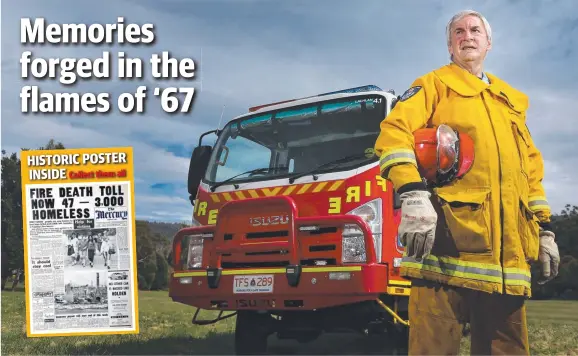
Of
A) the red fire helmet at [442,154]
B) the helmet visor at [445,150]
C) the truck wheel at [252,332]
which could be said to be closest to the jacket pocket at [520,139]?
the red fire helmet at [442,154]

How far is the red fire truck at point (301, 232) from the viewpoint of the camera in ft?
16.4

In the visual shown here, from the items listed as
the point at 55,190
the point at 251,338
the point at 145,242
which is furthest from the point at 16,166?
the point at 251,338

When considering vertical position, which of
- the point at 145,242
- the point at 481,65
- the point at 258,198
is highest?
the point at 481,65

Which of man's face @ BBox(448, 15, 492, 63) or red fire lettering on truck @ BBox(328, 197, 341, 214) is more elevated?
man's face @ BBox(448, 15, 492, 63)

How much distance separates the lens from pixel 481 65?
12.2ft

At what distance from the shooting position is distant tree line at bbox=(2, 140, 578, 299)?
20.1 ft

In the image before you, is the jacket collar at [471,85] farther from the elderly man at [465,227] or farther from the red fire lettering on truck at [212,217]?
the red fire lettering on truck at [212,217]

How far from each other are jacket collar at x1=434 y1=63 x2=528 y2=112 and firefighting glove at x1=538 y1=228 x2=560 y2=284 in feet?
2.46

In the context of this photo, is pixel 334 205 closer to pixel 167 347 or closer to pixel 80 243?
pixel 167 347

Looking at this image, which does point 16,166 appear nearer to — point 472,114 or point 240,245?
point 240,245

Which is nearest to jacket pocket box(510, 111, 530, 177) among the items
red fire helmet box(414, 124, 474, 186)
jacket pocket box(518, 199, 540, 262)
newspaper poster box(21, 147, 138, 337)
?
jacket pocket box(518, 199, 540, 262)

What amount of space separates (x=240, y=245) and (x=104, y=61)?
2.38m

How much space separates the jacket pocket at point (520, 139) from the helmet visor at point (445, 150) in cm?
46

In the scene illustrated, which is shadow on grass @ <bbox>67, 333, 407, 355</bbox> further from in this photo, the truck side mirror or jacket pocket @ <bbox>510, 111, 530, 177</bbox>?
jacket pocket @ <bbox>510, 111, 530, 177</bbox>
